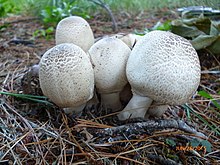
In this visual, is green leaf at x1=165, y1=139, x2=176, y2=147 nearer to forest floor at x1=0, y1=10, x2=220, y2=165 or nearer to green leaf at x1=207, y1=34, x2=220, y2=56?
forest floor at x1=0, y1=10, x2=220, y2=165

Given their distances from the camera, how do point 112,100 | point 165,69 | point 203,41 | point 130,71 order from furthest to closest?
1. point 203,41
2. point 112,100
3. point 130,71
4. point 165,69

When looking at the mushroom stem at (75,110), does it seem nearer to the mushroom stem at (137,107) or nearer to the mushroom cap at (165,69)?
the mushroom stem at (137,107)

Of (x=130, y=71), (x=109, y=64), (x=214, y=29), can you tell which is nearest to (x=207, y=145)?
(x=130, y=71)

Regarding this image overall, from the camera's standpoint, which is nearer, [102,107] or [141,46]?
[141,46]

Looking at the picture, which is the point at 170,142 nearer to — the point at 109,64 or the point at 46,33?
the point at 109,64

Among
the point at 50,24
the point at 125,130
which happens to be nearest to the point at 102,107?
the point at 125,130

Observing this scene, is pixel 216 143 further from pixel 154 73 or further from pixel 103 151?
pixel 103 151

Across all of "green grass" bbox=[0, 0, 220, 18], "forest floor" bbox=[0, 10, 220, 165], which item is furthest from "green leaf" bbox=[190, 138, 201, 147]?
"green grass" bbox=[0, 0, 220, 18]
